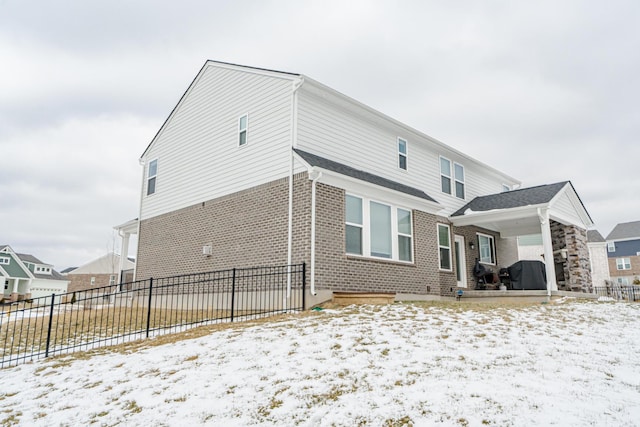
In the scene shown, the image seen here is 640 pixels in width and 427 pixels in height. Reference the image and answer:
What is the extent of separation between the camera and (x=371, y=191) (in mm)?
12336

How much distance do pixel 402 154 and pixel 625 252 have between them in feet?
140

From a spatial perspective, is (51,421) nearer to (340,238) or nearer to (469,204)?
(340,238)

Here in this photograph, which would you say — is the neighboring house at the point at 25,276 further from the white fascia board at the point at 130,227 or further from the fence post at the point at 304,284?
the fence post at the point at 304,284

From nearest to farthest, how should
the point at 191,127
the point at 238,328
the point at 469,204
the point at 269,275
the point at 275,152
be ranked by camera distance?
1. the point at 238,328
2. the point at 269,275
3. the point at 275,152
4. the point at 191,127
5. the point at 469,204

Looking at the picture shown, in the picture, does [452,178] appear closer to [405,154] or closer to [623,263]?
[405,154]

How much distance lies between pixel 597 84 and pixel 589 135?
30.3 feet

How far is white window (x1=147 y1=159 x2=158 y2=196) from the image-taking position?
57.3ft

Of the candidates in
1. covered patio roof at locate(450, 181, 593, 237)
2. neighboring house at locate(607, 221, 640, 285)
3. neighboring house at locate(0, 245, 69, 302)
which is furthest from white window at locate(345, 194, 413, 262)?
neighboring house at locate(0, 245, 69, 302)

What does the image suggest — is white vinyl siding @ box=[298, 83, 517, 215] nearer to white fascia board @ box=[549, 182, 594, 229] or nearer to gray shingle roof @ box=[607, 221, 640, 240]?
white fascia board @ box=[549, 182, 594, 229]

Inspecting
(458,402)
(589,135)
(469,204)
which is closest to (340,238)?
(458,402)

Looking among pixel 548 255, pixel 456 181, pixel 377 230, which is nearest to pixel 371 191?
pixel 377 230

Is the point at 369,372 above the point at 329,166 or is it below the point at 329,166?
below

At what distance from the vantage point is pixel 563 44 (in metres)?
16.6

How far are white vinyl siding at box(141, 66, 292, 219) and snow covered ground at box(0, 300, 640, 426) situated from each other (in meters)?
5.83
